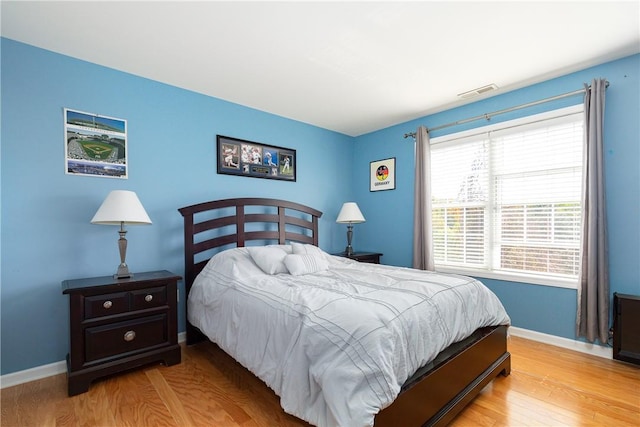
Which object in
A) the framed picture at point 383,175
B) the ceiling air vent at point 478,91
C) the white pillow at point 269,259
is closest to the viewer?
the white pillow at point 269,259

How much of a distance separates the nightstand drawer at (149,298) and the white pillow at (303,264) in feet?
3.41

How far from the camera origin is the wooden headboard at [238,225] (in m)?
2.90

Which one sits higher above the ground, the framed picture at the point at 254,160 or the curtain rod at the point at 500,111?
the curtain rod at the point at 500,111

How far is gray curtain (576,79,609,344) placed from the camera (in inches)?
97.3

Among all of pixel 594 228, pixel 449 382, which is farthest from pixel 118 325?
pixel 594 228

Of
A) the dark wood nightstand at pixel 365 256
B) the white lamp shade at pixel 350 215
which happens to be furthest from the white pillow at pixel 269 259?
the white lamp shade at pixel 350 215

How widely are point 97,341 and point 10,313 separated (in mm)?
692

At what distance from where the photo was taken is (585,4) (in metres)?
1.88

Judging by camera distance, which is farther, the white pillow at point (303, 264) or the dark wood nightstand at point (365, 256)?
the dark wood nightstand at point (365, 256)

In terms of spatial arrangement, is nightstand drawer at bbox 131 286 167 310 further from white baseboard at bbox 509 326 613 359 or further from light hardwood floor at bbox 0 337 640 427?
white baseboard at bbox 509 326 613 359

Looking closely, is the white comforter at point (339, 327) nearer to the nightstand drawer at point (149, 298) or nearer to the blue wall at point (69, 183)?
the nightstand drawer at point (149, 298)

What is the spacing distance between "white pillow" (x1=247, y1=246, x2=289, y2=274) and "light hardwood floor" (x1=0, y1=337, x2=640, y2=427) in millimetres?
828

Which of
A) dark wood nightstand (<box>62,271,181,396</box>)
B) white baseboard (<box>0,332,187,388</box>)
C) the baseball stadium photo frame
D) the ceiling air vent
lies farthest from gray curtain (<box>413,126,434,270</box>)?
white baseboard (<box>0,332,187,388</box>)

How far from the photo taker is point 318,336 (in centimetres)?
145
